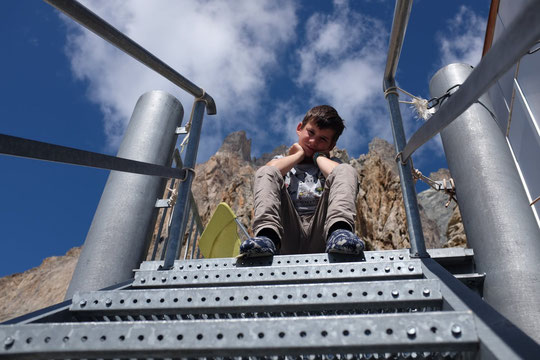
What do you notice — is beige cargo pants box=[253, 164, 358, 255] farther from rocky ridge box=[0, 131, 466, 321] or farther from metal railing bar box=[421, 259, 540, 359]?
rocky ridge box=[0, 131, 466, 321]

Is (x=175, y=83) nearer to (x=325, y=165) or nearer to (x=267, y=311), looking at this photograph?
(x=325, y=165)

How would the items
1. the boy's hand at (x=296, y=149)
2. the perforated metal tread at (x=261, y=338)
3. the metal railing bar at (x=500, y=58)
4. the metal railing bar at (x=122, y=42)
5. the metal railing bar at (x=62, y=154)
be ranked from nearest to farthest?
the metal railing bar at (x=500, y=58) < the perforated metal tread at (x=261, y=338) < the metal railing bar at (x=62, y=154) < the metal railing bar at (x=122, y=42) < the boy's hand at (x=296, y=149)

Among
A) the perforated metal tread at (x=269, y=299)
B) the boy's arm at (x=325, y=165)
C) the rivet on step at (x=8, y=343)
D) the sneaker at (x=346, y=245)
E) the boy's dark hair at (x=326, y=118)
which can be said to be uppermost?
the boy's dark hair at (x=326, y=118)

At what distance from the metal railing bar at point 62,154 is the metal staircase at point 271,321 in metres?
0.35

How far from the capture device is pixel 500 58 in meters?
0.59

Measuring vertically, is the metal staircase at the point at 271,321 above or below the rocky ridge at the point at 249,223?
below

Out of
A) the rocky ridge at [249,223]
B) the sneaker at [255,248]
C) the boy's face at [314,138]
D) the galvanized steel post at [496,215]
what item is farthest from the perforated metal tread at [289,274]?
the rocky ridge at [249,223]

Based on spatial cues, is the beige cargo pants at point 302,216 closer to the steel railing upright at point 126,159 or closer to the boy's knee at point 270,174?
the boy's knee at point 270,174

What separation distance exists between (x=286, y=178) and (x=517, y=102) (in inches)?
57.9

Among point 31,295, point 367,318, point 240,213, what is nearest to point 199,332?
point 367,318

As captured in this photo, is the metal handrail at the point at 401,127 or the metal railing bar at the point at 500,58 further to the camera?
the metal handrail at the point at 401,127

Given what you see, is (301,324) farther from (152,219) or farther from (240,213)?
(240,213)

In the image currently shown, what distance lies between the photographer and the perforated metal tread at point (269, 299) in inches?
34.4

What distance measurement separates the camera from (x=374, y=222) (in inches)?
615
